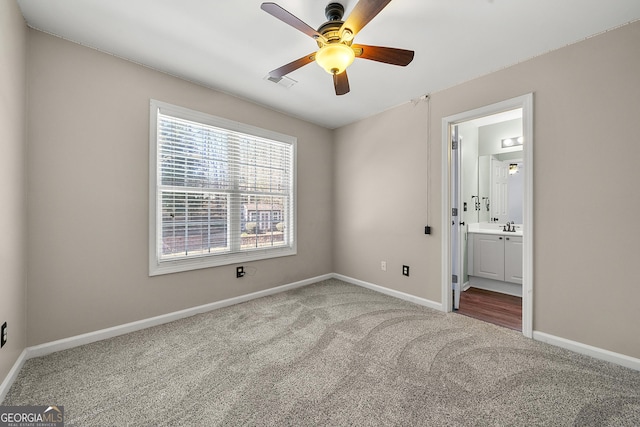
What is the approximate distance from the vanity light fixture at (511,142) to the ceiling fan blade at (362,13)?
3.59 metres

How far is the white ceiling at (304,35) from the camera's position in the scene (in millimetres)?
1730

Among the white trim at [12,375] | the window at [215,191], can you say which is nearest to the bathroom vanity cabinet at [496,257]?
the window at [215,191]

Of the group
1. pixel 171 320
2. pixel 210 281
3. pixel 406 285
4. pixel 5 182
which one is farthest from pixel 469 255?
pixel 5 182

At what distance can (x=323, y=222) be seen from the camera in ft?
13.6

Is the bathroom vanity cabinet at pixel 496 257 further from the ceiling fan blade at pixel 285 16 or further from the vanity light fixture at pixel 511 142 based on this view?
the ceiling fan blade at pixel 285 16

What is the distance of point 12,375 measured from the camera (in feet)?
5.49

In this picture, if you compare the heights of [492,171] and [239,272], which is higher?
[492,171]

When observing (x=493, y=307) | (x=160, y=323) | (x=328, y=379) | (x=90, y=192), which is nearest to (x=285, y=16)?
(x=90, y=192)

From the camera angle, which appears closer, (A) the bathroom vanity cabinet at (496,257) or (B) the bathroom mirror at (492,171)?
(A) the bathroom vanity cabinet at (496,257)

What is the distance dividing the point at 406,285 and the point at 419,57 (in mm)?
2564

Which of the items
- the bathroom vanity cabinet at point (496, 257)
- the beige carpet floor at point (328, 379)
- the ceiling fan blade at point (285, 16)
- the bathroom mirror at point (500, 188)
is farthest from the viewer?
the bathroom mirror at point (500, 188)

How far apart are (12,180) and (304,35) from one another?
2314 millimetres

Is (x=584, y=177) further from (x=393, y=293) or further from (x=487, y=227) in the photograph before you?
(x=487, y=227)

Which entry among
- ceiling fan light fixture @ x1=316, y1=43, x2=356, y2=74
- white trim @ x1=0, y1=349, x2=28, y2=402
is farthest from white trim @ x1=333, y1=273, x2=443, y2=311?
white trim @ x1=0, y1=349, x2=28, y2=402
